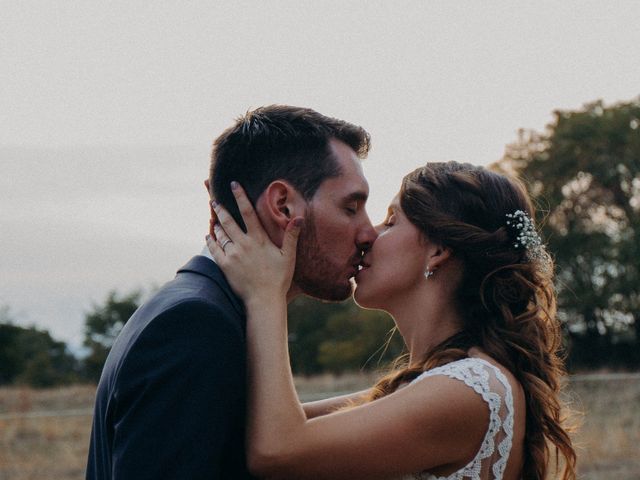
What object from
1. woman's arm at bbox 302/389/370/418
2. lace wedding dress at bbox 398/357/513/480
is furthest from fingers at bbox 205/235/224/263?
woman's arm at bbox 302/389/370/418

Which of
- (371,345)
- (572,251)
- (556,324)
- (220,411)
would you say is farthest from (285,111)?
(371,345)

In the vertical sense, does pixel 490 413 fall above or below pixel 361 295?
below

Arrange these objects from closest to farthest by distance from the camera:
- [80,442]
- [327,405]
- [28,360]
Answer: [327,405], [80,442], [28,360]

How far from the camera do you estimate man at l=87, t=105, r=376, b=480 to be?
2.67m

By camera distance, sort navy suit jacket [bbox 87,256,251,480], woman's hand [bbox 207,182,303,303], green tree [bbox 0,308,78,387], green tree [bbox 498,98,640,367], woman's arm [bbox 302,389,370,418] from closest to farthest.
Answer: navy suit jacket [bbox 87,256,251,480] < woman's hand [bbox 207,182,303,303] < woman's arm [bbox 302,389,370,418] < green tree [bbox 498,98,640,367] < green tree [bbox 0,308,78,387]

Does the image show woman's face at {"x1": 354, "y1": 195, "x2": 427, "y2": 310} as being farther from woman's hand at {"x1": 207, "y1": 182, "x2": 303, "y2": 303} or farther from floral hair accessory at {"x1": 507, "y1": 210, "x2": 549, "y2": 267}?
woman's hand at {"x1": 207, "y1": 182, "x2": 303, "y2": 303}

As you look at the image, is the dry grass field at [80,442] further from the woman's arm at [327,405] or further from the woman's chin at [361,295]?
the woman's chin at [361,295]

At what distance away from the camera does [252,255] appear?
11.1ft

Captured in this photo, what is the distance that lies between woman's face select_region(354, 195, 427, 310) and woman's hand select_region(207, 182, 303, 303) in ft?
1.97

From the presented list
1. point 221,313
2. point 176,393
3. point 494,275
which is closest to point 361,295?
point 494,275

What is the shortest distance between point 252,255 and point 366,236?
2.27 feet

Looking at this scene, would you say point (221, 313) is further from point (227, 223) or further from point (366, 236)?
point (366, 236)

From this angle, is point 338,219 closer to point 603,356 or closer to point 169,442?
point 169,442

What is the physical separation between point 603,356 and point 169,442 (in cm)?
3122
